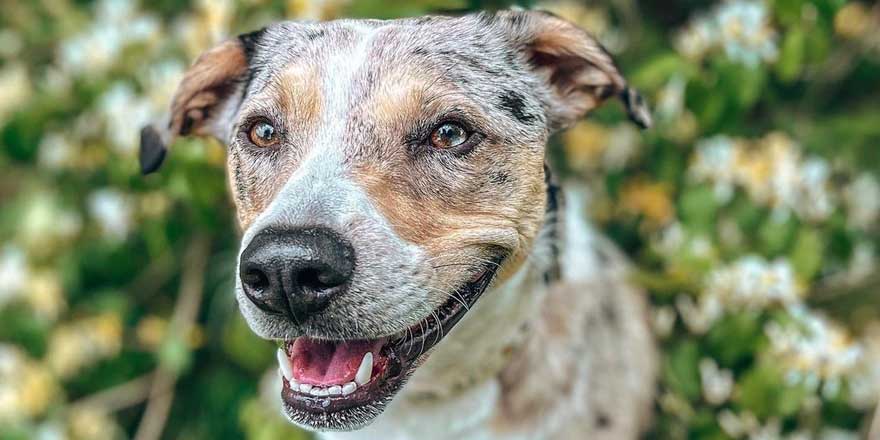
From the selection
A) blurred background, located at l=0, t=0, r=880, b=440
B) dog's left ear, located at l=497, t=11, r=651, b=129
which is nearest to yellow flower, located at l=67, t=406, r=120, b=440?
blurred background, located at l=0, t=0, r=880, b=440

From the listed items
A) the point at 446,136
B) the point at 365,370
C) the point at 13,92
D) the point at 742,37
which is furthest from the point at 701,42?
the point at 13,92

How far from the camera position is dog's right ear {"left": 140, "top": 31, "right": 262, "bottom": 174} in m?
2.55

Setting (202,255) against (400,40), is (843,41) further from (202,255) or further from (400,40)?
(202,255)

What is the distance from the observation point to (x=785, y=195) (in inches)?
132

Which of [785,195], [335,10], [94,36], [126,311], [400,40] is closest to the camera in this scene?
[400,40]

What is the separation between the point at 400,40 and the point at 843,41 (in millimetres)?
2479

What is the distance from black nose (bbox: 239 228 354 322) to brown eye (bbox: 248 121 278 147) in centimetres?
41

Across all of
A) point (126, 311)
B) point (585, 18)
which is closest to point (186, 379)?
point (126, 311)

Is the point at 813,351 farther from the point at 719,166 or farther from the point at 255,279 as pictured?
the point at 255,279

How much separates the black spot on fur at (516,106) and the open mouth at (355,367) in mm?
358

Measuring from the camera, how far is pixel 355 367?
215cm

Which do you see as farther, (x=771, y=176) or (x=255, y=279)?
(x=771, y=176)

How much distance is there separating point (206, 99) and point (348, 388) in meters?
1.02

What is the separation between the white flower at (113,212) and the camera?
3.74m
